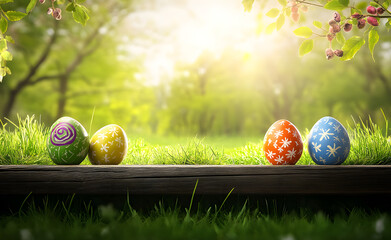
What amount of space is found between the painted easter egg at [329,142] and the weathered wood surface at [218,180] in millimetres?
140

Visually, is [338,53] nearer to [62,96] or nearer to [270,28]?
[270,28]

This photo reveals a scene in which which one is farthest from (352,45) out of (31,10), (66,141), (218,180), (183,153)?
(66,141)

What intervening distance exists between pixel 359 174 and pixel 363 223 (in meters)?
0.36

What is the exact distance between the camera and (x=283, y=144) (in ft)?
8.04

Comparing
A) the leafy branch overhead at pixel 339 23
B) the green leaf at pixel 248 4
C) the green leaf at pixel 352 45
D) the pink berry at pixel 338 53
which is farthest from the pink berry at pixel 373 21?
the green leaf at pixel 248 4

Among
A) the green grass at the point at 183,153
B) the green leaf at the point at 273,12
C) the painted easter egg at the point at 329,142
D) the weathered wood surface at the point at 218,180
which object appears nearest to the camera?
the green leaf at the point at 273,12

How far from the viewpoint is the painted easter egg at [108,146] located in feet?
8.41

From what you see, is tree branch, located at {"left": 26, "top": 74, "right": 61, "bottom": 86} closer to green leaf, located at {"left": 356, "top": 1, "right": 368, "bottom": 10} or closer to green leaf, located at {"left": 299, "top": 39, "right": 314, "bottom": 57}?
green leaf, located at {"left": 299, "top": 39, "right": 314, "bottom": 57}

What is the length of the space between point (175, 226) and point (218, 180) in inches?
19.2

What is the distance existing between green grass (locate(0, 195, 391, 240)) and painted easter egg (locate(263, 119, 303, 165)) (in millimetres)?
391

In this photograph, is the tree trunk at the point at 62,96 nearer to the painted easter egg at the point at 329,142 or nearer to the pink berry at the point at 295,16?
the painted easter egg at the point at 329,142

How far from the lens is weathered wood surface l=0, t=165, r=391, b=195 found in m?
2.32

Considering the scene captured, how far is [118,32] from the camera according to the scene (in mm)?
13250

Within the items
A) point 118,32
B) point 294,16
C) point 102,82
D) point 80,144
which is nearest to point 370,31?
point 294,16
